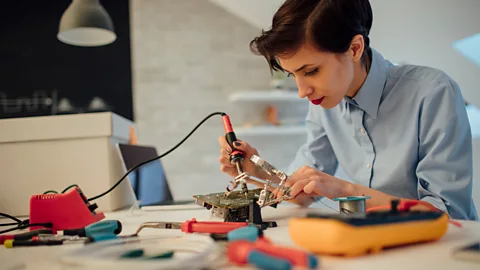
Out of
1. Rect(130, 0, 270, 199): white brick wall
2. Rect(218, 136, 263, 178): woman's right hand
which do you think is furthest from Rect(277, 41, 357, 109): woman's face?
Rect(130, 0, 270, 199): white brick wall

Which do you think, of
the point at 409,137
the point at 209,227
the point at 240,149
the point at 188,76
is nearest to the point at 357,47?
the point at 409,137

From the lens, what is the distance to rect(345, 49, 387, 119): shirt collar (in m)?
1.00

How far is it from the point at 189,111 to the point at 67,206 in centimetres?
232

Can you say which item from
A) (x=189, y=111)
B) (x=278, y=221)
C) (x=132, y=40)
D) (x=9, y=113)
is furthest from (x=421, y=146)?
(x=9, y=113)

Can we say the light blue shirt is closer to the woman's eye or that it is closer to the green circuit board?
the woman's eye

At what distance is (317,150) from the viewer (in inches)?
49.8

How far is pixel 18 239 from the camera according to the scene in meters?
0.62

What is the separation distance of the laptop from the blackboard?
5.17 feet

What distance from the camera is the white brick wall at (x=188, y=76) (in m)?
3.06

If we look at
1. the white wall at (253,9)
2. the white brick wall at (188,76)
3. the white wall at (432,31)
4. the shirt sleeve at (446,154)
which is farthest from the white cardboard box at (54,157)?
the white brick wall at (188,76)

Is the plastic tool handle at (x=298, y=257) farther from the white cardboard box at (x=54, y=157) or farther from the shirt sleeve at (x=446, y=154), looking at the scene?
the white cardboard box at (x=54, y=157)

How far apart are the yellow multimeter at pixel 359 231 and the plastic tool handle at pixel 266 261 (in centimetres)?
7

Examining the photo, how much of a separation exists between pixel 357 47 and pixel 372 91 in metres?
0.12

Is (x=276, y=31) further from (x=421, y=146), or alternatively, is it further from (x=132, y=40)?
(x=132, y=40)
